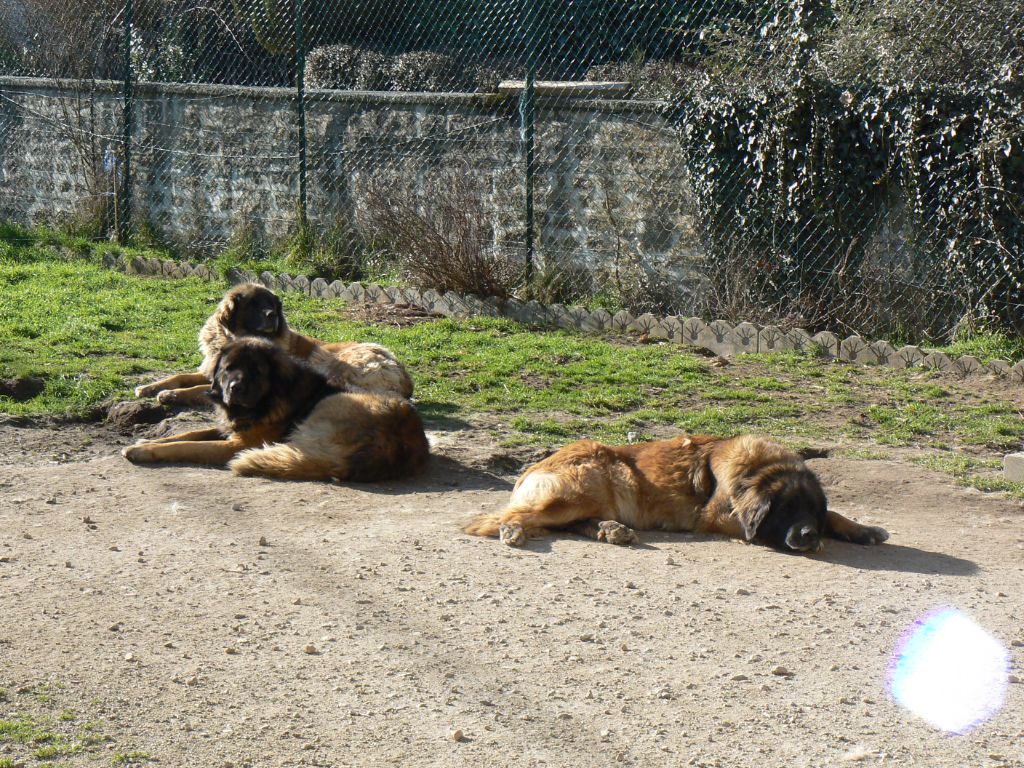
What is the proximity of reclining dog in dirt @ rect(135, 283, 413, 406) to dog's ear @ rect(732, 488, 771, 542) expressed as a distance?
3.30 meters

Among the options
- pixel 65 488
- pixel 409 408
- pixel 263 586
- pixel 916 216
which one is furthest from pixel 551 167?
pixel 263 586

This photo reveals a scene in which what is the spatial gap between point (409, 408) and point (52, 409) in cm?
278

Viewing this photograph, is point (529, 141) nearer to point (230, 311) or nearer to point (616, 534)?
point (230, 311)

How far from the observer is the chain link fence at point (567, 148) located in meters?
10.4

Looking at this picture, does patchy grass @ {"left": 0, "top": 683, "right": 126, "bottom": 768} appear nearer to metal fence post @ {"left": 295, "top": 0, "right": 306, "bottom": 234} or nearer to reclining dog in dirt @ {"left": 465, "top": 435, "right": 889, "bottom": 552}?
reclining dog in dirt @ {"left": 465, "top": 435, "right": 889, "bottom": 552}

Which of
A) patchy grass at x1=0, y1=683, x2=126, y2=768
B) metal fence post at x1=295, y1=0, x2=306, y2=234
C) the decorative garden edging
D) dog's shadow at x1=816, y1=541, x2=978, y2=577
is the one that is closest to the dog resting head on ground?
dog's shadow at x1=816, y1=541, x2=978, y2=577

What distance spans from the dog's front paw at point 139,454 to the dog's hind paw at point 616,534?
298cm

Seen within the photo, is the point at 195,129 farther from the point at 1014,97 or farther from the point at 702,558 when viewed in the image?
the point at 702,558

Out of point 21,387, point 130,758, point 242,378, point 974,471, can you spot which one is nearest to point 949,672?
point 130,758

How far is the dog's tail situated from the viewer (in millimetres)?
6848

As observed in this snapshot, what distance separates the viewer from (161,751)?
11.6 ft

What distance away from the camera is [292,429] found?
7.14 metres

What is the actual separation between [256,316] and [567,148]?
Answer: 15.9 ft

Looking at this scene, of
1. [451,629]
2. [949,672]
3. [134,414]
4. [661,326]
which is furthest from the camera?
[661,326]
